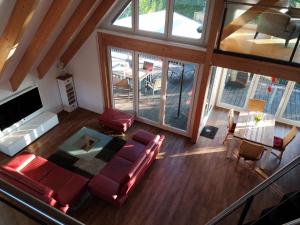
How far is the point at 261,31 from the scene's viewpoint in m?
4.89

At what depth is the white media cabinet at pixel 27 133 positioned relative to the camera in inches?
244

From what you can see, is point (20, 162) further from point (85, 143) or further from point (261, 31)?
point (261, 31)

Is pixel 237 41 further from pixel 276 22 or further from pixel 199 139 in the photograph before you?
pixel 199 139

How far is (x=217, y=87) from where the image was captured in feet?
27.0

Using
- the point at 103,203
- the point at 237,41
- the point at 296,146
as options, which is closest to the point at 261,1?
the point at 237,41

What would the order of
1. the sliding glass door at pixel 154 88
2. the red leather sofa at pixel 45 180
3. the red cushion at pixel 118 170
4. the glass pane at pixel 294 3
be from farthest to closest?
1. the sliding glass door at pixel 154 88
2. the red cushion at pixel 118 170
3. the red leather sofa at pixel 45 180
4. the glass pane at pixel 294 3

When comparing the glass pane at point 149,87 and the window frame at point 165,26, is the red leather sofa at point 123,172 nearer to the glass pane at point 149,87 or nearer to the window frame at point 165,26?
the glass pane at point 149,87

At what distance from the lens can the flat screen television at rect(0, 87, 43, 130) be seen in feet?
20.6

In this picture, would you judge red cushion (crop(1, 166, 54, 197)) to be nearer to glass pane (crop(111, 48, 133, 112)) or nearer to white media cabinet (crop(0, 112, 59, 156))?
white media cabinet (crop(0, 112, 59, 156))

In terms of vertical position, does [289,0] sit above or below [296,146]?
above

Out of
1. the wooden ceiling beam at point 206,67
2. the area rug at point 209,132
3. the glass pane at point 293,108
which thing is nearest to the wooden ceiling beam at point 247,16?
the wooden ceiling beam at point 206,67

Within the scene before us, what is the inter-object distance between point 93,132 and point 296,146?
587 centimetres

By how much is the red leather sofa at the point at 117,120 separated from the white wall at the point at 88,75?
857 mm

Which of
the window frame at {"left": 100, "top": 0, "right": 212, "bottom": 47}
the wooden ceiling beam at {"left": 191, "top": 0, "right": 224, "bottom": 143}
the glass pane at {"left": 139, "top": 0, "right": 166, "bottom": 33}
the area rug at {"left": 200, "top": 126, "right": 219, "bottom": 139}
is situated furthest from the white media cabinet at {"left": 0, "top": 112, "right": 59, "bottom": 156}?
the area rug at {"left": 200, "top": 126, "right": 219, "bottom": 139}
